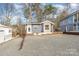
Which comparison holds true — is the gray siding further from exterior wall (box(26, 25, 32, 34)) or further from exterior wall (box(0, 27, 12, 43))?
exterior wall (box(0, 27, 12, 43))

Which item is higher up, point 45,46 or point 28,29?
point 28,29

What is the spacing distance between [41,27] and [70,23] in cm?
27

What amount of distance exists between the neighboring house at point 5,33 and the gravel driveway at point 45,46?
4cm

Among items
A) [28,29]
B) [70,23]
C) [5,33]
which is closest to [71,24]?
[70,23]

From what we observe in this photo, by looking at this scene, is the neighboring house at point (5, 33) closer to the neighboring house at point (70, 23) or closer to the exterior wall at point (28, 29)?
the exterior wall at point (28, 29)

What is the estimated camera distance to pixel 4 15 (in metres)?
2.07

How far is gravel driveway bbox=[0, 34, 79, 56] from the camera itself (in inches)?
80.2

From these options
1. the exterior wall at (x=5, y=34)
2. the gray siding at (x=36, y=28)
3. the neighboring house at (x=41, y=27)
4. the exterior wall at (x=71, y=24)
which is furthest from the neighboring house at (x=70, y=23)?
the exterior wall at (x=5, y=34)

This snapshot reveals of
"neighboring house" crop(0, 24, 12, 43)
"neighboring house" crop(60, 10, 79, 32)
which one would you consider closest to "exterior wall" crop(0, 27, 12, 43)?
"neighboring house" crop(0, 24, 12, 43)

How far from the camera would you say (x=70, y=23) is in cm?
209

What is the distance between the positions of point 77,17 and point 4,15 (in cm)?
67

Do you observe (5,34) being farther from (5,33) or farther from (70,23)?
(70,23)

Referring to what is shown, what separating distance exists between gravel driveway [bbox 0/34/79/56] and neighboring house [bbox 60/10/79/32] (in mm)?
66

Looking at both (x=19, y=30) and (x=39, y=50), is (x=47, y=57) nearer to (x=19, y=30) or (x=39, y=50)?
(x=39, y=50)
